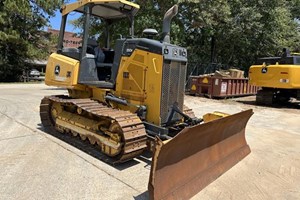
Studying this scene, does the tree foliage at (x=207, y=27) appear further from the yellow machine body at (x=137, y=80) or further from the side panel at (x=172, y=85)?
the side panel at (x=172, y=85)

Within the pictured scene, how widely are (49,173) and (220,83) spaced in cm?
1162

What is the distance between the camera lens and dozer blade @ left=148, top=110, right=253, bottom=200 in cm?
343

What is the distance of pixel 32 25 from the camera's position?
81.4 feet

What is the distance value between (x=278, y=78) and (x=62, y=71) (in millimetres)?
9109

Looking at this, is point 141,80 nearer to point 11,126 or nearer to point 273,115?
point 11,126

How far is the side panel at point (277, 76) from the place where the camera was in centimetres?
1175

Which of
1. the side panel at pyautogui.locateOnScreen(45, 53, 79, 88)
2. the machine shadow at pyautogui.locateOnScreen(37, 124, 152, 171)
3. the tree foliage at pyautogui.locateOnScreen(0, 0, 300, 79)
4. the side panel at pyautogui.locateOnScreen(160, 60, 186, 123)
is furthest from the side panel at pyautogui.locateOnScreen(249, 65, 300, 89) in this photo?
the side panel at pyautogui.locateOnScreen(45, 53, 79, 88)

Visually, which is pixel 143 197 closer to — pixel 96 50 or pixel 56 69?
pixel 96 50

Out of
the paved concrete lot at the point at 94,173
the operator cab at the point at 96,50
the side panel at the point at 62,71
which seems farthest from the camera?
the side panel at the point at 62,71

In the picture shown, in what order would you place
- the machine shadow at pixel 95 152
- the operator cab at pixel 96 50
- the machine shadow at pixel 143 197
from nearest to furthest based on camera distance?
the machine shadow at pixel 143 197
the machine shadow at pixel 95 152
the operator cab at pixel 96 50

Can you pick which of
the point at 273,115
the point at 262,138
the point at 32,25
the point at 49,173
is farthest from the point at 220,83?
the point at 32,25

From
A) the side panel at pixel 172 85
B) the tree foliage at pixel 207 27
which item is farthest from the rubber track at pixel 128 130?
the tree foliage at pixel 207 27

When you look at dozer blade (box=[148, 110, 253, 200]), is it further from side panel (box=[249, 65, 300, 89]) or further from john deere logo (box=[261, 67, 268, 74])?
john deere logo (box=[261, 67, 268, 74])

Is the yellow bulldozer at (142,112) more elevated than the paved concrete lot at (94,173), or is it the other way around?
the yellow bulldozer at (142,112)
